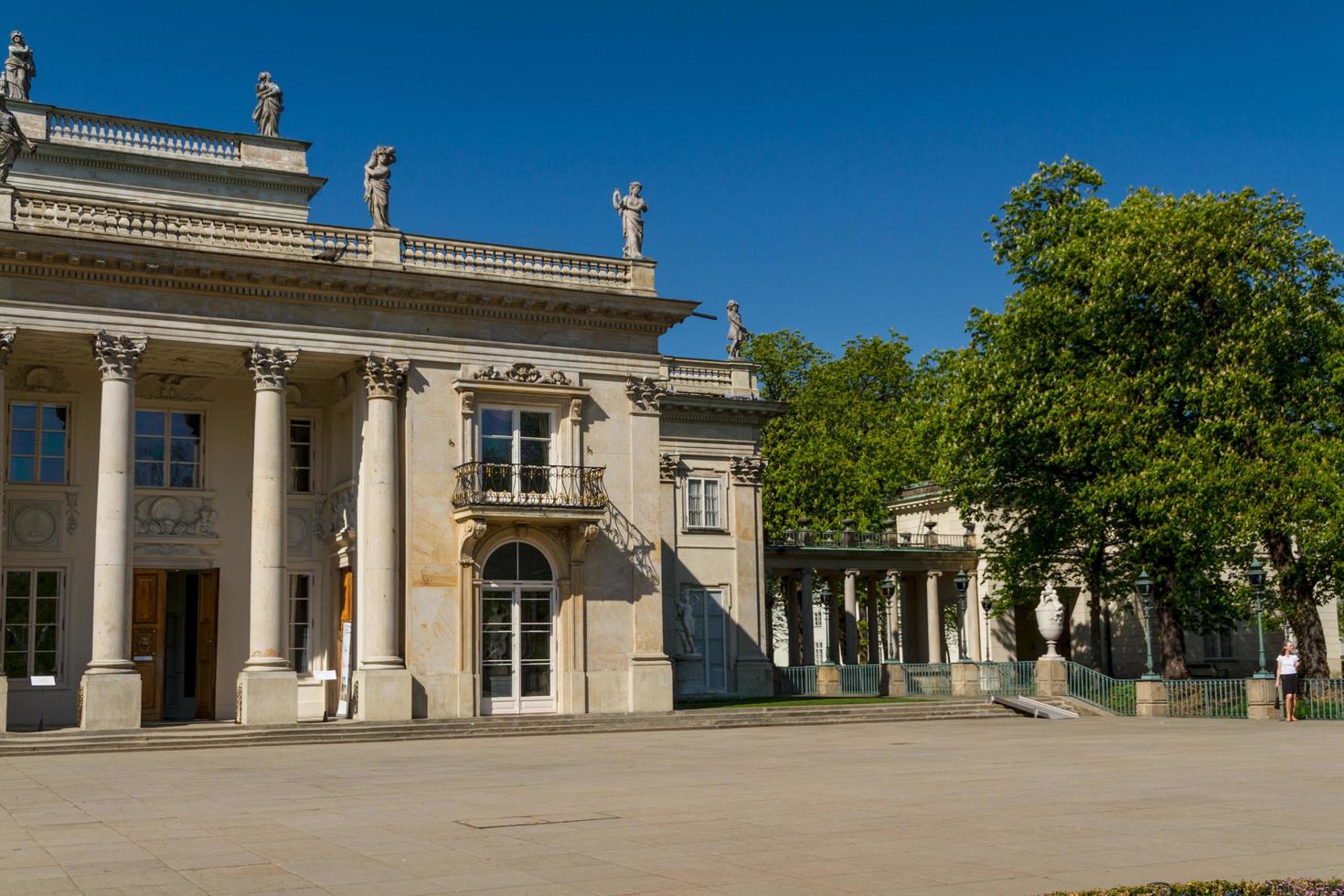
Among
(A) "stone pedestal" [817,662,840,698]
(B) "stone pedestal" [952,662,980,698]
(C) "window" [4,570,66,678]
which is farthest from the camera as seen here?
(A) "stone pedestal" [817,662,840,698]

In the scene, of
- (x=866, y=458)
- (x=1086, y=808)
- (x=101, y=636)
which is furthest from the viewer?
(x=866, y=458)

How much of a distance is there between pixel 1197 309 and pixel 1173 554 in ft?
20.8

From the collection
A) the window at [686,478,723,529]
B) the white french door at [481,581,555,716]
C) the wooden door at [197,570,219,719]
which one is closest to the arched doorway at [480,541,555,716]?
the white french door at [481,581,555,716]

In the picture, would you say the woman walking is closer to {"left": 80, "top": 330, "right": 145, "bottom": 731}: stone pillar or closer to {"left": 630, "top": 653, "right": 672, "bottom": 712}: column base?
{"left": 630, "top": 653, "right": 672, "bottom": 712}: column base

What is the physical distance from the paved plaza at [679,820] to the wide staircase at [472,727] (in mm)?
2232

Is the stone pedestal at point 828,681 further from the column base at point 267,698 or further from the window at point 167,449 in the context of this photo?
the window at point 167,449

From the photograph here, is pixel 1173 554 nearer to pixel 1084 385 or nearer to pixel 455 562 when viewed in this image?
pixel 1084 385

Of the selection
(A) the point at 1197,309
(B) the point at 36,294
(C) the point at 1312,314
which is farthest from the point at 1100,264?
(B) the point at 36,294

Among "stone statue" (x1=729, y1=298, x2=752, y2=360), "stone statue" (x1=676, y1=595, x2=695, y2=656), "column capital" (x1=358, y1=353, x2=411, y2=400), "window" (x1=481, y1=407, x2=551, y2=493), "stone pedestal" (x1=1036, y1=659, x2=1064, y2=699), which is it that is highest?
"stone statue" (x1=729, y1=298, x2=752, y2=360)

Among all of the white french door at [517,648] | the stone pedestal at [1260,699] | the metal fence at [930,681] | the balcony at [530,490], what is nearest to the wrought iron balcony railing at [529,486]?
the balcony at [530,490]

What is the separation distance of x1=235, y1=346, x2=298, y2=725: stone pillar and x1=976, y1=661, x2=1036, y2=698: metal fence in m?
15.9

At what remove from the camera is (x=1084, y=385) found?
3653 centimetres

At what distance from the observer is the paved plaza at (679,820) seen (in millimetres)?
9266

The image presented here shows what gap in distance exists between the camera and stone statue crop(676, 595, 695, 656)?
133ft
